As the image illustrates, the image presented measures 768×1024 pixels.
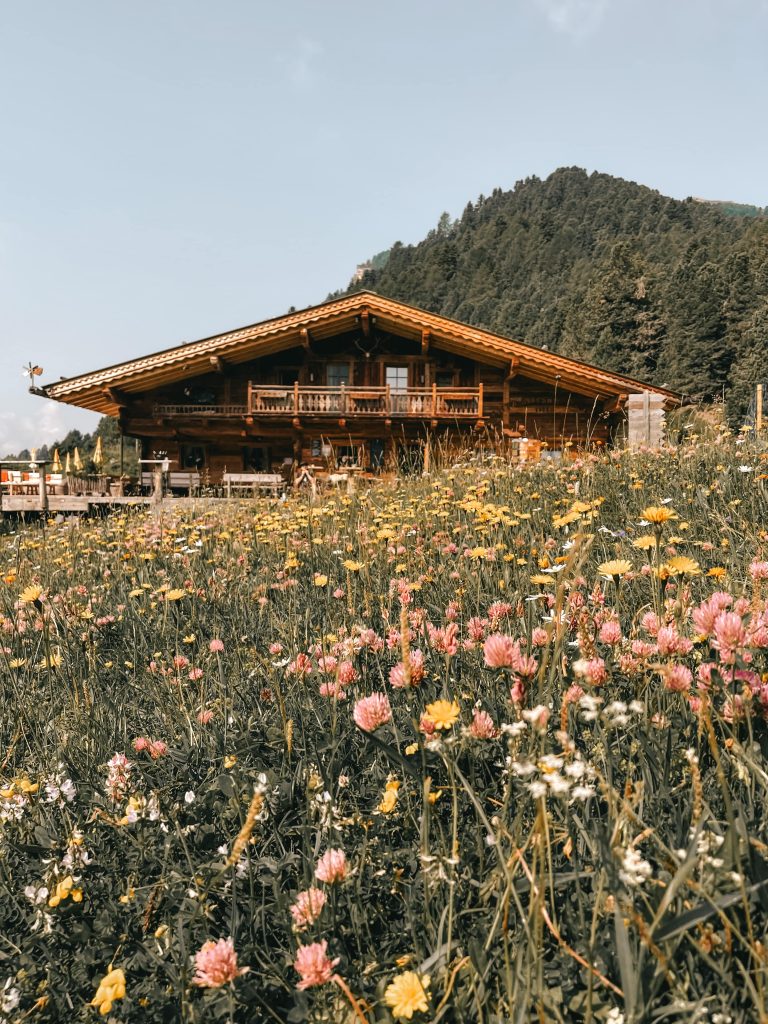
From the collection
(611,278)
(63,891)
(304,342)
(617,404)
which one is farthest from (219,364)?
(611,278)

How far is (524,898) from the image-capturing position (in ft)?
4.40

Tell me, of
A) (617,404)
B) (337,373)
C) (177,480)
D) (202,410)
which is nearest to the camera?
(177,480)

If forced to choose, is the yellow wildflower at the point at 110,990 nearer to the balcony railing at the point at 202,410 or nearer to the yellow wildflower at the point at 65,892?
the yellow wildflower at the point at 65,892

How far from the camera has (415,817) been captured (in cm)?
153

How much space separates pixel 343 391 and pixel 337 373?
2785mm

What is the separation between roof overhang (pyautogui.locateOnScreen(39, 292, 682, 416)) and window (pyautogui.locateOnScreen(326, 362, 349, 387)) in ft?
7.48

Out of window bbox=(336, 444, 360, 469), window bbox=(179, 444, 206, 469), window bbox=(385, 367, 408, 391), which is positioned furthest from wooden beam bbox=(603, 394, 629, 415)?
window bbox=(179, 444, 206, 469)

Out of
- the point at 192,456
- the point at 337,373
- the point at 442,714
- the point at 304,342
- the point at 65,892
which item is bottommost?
the point at 65,892

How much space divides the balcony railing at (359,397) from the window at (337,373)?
6.17ft

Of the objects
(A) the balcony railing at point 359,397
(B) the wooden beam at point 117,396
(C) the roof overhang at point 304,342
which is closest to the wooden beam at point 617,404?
(C) the roof overhang at point 304,342

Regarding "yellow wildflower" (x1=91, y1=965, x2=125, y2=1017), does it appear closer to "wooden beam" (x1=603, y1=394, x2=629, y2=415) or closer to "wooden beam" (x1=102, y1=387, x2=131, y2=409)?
"wooden beam" (x1=603, y1=394, x2=629, y2=415)

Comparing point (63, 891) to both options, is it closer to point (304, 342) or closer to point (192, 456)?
point (304, 342)

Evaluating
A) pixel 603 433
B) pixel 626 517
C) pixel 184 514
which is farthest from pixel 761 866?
pixel 603 433

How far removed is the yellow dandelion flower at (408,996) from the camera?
0.97 meters
